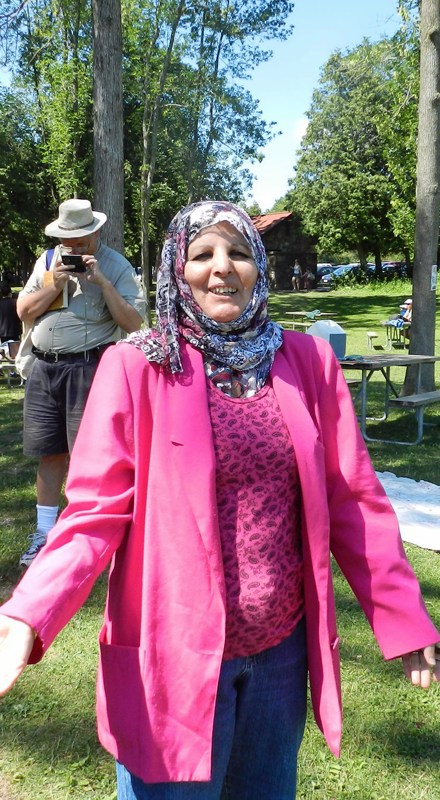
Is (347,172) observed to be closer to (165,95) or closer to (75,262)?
(165,95)

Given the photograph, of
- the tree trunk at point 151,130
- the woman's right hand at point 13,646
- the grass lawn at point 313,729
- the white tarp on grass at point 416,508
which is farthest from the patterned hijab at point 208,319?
the tree trunk at point 151,130

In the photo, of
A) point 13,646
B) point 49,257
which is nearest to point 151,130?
point 49,257

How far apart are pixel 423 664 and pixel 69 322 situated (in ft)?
9.83

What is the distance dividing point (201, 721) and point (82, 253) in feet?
10.4

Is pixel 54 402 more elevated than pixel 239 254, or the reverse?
pixel 239 254

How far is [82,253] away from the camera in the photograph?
423 centimetres

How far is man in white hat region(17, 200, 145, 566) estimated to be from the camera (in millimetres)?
4176

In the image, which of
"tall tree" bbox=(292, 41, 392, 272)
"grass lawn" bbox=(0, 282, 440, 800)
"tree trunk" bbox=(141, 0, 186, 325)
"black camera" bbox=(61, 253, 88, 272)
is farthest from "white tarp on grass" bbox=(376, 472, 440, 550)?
"tall tree" bbox=(292, 41, 392, 272)

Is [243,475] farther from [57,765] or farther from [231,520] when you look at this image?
[57,765]

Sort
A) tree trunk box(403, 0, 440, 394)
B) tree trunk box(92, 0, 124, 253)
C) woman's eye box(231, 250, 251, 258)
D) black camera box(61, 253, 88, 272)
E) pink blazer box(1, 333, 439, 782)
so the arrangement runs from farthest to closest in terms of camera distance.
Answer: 1. tree trunk box(403, 0, 440, 394)
2. tree trunk box(92, 0, 124, 253)
3. black camera box(61, 253, 88, 272)
4. woman's eye box(231, 250, 251, 258)
5. pink blazer box(1, 333, 439, 782)

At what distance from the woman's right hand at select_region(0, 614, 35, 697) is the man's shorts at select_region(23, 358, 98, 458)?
113 inches

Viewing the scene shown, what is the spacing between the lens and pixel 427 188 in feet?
33.2

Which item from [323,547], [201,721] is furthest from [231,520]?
[201,721]

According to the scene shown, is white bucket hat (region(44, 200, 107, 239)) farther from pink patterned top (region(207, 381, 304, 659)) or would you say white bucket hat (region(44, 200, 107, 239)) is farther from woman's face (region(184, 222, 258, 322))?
pink patterned top (region(207, 381, 304, 659))
